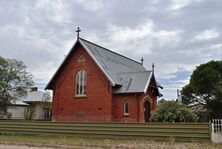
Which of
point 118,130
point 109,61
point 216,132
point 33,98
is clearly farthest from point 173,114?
point 33,98

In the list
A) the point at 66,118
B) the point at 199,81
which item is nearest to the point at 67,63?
the point at 66,118

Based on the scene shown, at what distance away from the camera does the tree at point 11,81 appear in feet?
126

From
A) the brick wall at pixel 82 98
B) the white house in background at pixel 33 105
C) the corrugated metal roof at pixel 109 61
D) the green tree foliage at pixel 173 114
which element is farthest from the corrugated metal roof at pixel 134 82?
the white house in background at pixel 33 105

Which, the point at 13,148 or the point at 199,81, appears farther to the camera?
the point at 199,81

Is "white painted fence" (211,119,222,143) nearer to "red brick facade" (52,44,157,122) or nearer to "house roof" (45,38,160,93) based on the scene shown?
"house roof" (45,38,160,93)

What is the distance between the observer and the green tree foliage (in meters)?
25.7

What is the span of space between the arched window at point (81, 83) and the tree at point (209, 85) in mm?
21311

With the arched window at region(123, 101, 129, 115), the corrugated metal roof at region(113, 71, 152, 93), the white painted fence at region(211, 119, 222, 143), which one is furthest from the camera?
the arched window at region(123, 101, 129, 115)

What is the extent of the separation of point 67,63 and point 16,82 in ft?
26.1

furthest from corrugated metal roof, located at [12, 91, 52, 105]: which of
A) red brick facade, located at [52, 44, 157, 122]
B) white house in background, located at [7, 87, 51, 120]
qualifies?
red brick facade, located at [52, 44, 157, 122]

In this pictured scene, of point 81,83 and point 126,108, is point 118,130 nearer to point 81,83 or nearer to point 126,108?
point 126,108

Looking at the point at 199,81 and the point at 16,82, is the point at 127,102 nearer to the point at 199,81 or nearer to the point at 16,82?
the point at 16,82

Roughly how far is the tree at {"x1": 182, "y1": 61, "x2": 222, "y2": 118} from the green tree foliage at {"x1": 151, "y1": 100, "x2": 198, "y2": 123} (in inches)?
917

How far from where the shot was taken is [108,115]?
110 feet
